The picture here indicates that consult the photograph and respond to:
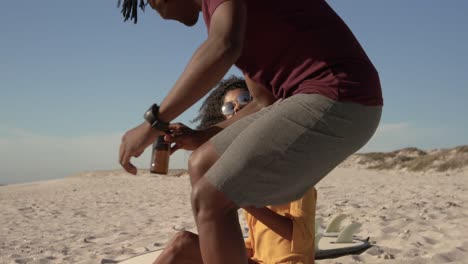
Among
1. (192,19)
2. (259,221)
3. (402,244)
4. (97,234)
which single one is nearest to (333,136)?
(192,19)

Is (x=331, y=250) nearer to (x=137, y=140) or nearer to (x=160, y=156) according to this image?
(x=160, y=156)

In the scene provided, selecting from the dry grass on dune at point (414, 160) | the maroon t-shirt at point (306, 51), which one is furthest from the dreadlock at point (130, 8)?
the dry grass on dune at point (414, 160)

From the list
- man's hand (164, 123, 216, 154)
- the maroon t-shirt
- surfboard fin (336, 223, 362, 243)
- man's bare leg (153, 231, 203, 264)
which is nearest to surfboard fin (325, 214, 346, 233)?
surfboard fin (336, 223, 362, 243)

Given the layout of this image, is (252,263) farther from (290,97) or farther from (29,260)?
(29,260)

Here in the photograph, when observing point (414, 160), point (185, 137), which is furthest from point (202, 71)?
point (414, 160)

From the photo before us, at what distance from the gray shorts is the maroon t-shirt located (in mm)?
56

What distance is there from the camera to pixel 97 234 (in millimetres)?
7449

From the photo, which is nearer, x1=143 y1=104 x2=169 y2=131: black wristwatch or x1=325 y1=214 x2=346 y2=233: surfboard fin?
x1=143 y1=104 x2=169 y2=131: black wristwatch

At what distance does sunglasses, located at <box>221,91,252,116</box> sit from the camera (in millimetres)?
3109

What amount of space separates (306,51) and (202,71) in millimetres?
373

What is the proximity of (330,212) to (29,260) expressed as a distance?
13.7ft

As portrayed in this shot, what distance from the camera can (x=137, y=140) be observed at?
1780 millimetres

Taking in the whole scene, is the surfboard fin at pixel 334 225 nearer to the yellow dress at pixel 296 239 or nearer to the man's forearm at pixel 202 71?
the yellow dress at pixel 296 239

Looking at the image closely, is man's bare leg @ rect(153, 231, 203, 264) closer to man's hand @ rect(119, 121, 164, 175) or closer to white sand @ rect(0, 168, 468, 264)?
man's hand @ rect(119, 121, 164, 175)
